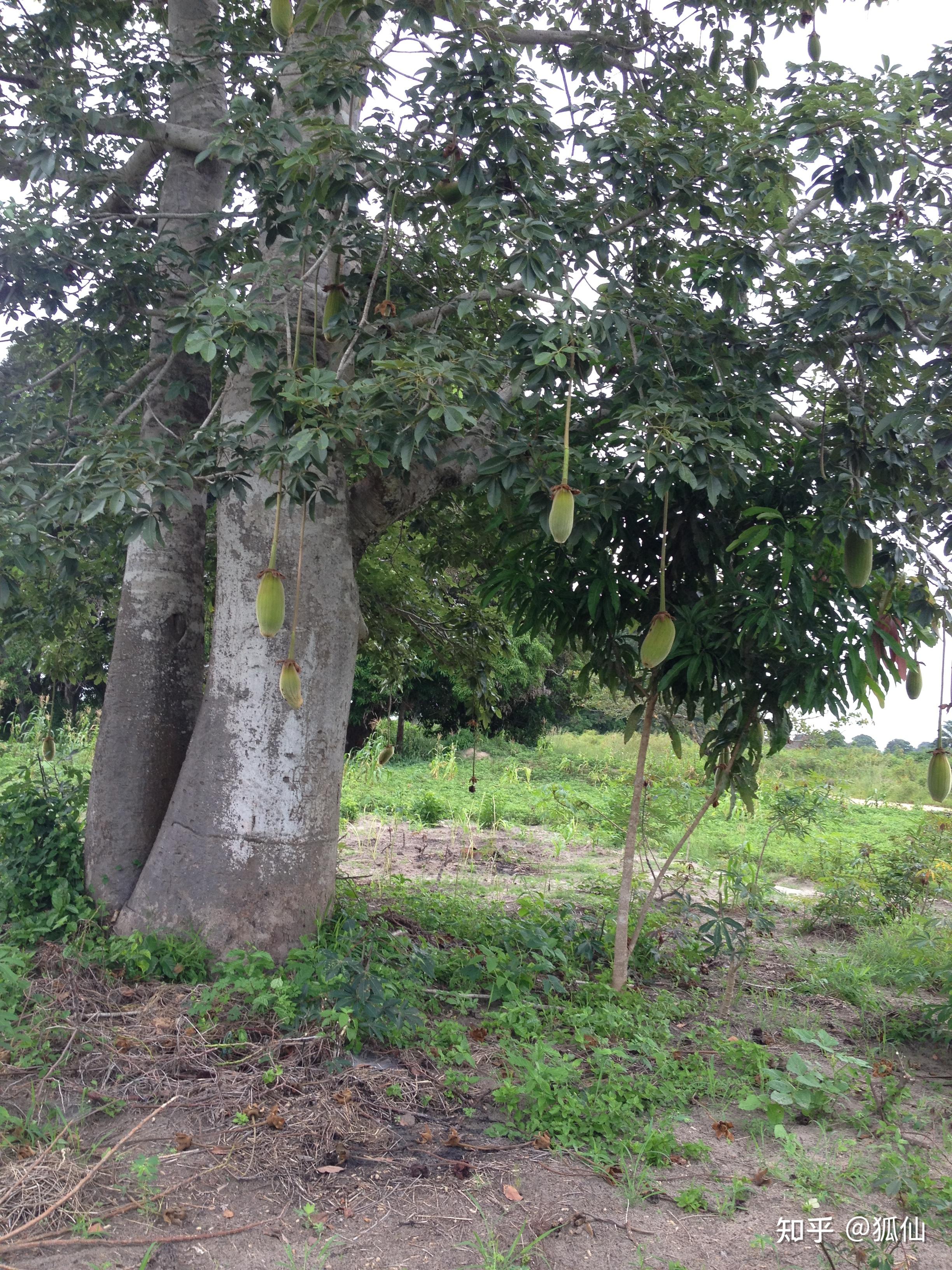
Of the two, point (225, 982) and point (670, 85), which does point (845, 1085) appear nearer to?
point (225, 982)

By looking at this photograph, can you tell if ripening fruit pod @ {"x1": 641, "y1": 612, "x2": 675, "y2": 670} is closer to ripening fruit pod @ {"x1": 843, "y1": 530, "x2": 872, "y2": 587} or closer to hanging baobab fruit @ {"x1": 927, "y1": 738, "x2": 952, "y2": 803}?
ripening fruit pod @ {"x1": 843, "y1": 530, "x2": 872, "y2": 587}

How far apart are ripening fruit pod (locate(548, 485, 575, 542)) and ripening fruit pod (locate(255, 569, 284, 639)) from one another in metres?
0.96

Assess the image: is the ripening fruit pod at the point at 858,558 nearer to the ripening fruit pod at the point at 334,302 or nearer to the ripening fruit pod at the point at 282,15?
the ripening fruit pod at the point at 334,302

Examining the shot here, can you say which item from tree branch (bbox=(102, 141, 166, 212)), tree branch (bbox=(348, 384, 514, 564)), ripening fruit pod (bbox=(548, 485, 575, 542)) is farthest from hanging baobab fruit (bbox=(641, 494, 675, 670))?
tree branch (bbox=(102, 141, 166, 212))

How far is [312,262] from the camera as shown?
4555 millimetres

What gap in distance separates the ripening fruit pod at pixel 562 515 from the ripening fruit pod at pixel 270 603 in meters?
0.96

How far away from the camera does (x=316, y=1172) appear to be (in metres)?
2.82

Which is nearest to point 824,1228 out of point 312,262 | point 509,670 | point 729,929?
point 729,929

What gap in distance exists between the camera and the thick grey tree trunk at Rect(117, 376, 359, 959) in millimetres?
4020

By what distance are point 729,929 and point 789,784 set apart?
4569mm

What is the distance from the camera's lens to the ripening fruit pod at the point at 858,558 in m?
3.43

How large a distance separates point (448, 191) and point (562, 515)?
1584mm

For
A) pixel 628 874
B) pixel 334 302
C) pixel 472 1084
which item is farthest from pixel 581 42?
A: pixel 472 1084

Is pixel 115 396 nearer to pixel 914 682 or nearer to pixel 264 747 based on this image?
pixel 264 747
